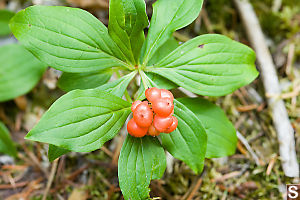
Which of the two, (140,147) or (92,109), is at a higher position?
(92,109)

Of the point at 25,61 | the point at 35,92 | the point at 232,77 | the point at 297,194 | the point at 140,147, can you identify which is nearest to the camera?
the point at 140,147

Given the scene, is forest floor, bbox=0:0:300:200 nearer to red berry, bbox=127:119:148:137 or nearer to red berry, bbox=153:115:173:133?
red berry, bbox=127:119:148:137

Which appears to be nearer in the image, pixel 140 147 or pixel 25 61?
pixel 140 147

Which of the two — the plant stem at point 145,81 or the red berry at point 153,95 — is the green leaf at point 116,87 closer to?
the plant stem at point 145,81

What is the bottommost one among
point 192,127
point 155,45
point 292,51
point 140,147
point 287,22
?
point 140,147

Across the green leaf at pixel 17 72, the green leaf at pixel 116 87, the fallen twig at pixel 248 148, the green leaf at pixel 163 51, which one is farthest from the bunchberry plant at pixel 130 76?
the green leaf at pixel 17 72

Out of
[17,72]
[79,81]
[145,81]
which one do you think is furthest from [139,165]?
[17,72]

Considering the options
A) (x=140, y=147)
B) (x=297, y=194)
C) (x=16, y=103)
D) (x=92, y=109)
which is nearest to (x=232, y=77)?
(x=140, y=147)

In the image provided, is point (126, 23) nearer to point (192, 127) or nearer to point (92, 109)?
point (92, 109)

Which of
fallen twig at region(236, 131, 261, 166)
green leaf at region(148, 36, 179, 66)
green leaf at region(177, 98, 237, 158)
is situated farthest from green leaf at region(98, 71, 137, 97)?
fallen twig at region(236, 131, 261, 166)
